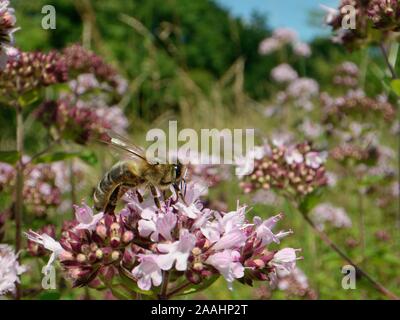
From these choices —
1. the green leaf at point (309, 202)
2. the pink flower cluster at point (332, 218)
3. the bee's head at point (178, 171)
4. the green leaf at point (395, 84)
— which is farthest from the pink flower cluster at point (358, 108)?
the bee's head at point (178, 171)

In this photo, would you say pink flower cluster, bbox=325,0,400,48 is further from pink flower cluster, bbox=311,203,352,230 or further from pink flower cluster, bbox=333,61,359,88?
pink flower cluster, bbox=333,61,359,88

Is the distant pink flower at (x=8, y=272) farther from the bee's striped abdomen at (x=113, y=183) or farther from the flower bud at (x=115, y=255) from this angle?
the flower bud at (x=115, y=255)

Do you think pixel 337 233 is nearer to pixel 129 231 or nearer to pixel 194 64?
pixel 129 231

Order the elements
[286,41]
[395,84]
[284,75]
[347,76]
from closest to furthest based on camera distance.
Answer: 1. [395,84]
2. [347,76]
3. [284,75]
4. [286,41]

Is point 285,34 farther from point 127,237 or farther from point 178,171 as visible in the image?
point 127,237

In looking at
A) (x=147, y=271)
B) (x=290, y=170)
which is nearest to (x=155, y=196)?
(x=147, y=271)

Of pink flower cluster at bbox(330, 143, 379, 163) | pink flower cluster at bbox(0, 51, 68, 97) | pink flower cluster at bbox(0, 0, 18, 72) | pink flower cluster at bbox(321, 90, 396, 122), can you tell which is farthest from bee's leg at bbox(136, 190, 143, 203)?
pink flower cluster at bbox(321, 90, 396, 122)
